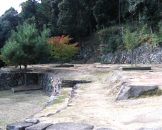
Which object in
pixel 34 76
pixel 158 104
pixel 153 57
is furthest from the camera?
pixel 153 57

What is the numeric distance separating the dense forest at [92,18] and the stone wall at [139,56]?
2.59 feet

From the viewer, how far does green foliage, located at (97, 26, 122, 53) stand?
4184 centimetres

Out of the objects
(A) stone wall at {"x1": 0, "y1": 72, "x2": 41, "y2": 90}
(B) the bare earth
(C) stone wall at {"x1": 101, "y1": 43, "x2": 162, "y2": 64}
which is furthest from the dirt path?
(C) stone wall at {"x1": 101, "y1": 43, "x2": 162, "y2": 64}

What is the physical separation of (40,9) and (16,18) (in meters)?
3.82

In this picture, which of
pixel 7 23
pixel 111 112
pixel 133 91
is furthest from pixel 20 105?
pixel 7 23

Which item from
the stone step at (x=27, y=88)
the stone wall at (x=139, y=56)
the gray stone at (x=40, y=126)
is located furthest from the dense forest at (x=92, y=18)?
the gray stone at (x=40, y=126)

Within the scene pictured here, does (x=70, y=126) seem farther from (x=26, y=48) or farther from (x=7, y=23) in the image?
(x=7, y=23)

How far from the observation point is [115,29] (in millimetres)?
44969

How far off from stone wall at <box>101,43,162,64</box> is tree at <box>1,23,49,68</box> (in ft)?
29.6

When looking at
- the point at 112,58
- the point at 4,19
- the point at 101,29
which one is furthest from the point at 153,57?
the point at 4,19

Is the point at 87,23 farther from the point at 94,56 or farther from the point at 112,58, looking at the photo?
the point at 112,58

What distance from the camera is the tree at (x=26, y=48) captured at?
32.5 m

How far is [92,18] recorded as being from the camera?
4934 centimetres

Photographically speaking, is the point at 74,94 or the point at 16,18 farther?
the point at 16,18
